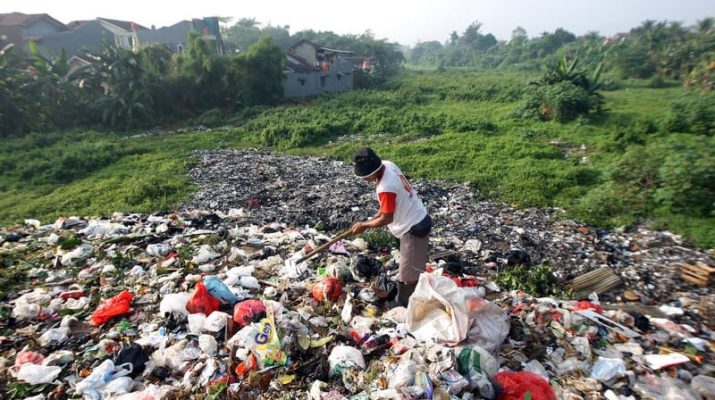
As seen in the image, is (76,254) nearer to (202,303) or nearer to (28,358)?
(28,358)

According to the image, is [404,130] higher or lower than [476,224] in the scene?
higher

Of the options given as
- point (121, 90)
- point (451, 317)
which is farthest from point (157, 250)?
point (121, 90)

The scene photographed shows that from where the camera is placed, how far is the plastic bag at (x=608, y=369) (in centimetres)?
265

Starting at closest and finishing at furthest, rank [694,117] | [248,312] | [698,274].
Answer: [248,312], [698,274], [694,117]

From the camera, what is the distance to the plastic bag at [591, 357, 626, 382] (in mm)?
2650

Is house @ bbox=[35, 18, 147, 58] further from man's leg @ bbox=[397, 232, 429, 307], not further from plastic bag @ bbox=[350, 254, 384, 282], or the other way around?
man's leg @ bbox=[397, 232, 429, 307]

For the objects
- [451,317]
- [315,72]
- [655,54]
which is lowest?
[451,317]

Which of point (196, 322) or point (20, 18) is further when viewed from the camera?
point (20, 18)

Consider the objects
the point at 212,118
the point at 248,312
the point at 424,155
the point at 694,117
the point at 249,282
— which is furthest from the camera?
the point at 212,118

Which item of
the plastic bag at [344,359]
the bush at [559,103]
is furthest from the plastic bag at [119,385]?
the bush at [559,103]

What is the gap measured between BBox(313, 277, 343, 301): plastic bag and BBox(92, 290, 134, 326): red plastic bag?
176 cm

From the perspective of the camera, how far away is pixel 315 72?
2230 cm

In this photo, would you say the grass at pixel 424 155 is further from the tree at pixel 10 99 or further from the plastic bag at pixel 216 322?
the plastic bag at pixel 216 322

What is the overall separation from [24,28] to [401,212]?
3237 centimetres
